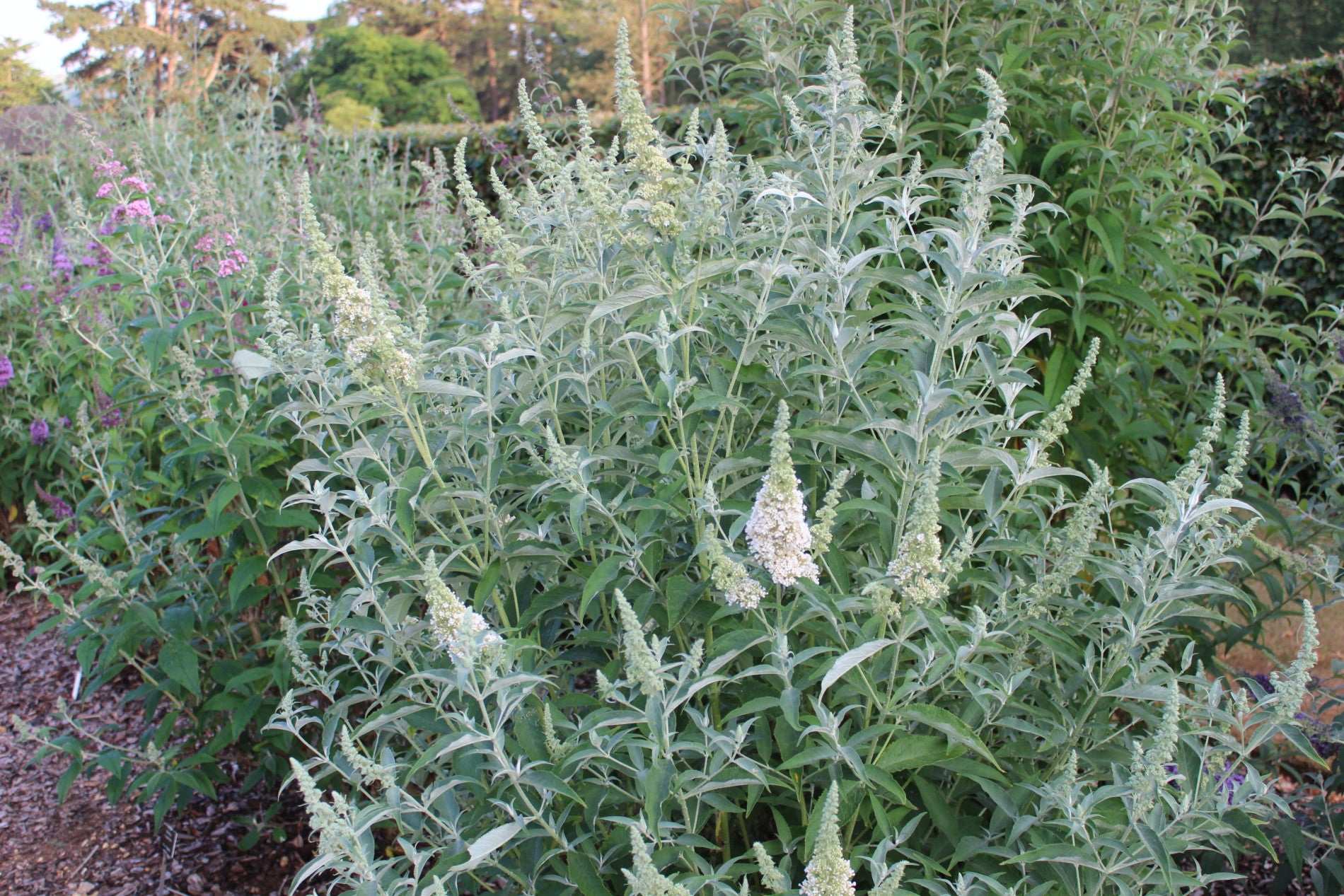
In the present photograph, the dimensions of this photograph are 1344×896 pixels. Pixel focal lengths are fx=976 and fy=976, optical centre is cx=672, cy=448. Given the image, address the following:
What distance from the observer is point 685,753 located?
2.21 meters

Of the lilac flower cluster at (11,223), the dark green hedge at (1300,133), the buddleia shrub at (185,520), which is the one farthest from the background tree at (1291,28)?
the buddleia shrub at (185,520)

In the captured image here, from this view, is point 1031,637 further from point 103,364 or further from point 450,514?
point 103,364

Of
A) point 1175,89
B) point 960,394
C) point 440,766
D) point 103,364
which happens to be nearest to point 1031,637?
point 960,394

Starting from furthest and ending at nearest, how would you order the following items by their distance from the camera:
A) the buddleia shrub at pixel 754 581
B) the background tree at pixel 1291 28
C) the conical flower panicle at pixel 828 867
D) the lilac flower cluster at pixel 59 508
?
the background tree at pixel 1291 28 → the lilac flower cluster at pixel 59 508 → the buddleia shrub at pixel 754 581 → the conical flower panicle at pixel 828 867

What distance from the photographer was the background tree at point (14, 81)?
25031mm

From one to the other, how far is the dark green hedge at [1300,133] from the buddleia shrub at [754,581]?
233 inches

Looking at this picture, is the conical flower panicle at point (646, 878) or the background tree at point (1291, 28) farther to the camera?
the background tree at point (1291, 28)

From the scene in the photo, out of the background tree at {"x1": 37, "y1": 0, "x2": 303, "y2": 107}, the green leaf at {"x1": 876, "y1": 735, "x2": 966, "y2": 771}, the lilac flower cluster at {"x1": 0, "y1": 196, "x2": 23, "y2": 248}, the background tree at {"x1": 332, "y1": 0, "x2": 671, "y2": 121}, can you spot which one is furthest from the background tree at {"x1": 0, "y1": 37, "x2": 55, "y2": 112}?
the green leaf at {"x1": 876, "y1": 735, "x2": 966, "y2": 771}

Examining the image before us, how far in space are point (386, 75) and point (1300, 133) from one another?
4165 centimetres

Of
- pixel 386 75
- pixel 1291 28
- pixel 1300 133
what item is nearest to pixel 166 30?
pixel 386 75

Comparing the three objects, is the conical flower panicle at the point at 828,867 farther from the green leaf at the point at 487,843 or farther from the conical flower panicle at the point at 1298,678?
the conical flower panicle at the point at 1298,678

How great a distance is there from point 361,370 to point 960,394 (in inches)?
54.0

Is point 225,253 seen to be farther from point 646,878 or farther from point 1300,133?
point 1300,133

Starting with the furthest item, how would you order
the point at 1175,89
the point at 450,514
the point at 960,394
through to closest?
the point at 1175,89 → the point at 450,514 → the point at 960,394
